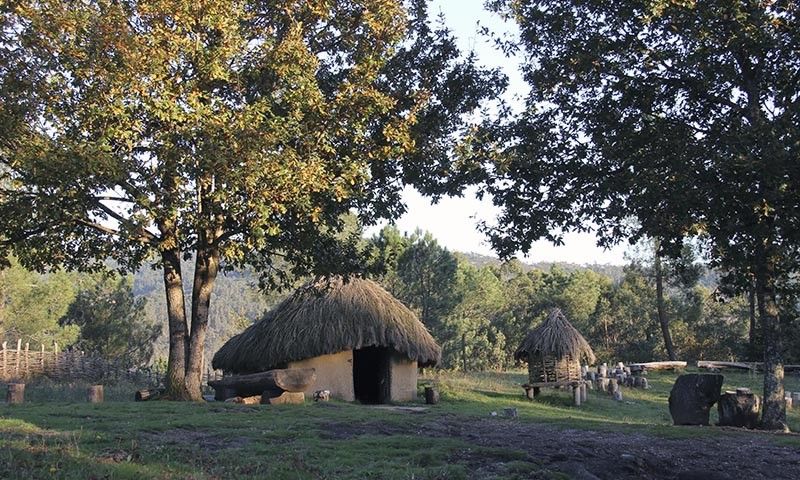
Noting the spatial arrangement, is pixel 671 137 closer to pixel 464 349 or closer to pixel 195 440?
pixel 195 440

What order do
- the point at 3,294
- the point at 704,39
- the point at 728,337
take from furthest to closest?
1. the point at 728,337
2. the point at 3,294
3. the point at 704,39

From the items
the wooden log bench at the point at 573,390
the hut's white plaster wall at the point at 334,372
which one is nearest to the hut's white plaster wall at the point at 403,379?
the hut's white plaster wall at the point at 334,372

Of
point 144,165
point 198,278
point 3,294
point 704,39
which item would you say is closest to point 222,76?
point 144,165

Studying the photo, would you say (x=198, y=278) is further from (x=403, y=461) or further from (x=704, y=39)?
(x=704, y=39)

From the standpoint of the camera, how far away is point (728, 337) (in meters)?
45.0

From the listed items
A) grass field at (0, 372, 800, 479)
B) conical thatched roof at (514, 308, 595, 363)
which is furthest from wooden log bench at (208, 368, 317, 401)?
conical thatched roof at (514, 308, 595, 363)

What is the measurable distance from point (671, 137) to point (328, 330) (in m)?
12.2

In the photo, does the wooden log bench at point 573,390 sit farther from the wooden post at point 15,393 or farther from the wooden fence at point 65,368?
the wooden post at point 15,393

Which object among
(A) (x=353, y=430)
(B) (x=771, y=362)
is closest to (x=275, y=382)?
(A) (x=353, y=430)

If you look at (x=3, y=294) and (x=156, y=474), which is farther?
(x=3, y=294)

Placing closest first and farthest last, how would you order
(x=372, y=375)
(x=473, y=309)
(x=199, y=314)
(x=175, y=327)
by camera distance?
1. (x=175, y=327)
2. (x=199, y=314)
3. (x=372, y=375)
4. (x=473, y=309)

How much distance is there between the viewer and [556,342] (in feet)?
97.9

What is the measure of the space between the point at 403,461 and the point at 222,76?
25.1 ft

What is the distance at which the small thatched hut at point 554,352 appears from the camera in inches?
1174
